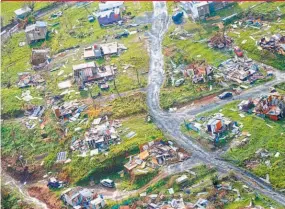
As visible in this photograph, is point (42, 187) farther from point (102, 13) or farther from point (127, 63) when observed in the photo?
point (102, 13)

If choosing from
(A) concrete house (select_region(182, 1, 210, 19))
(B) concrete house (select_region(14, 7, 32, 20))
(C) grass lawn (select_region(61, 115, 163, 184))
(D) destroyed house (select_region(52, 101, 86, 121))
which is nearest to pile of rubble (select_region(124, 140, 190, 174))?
(C) grass lawn (select_region(61, 115, 163, 184))

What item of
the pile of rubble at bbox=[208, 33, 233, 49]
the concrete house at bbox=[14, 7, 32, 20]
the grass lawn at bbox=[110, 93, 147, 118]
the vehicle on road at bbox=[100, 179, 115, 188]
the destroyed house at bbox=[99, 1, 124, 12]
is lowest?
the vehicle on road at bbox=[100, 179, 115, 188]

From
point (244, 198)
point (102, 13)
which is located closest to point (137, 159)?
→ point (244, 198)

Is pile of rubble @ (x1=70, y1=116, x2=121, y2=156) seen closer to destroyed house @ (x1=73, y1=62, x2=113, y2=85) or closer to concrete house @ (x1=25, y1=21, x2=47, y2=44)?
destroyed house @ (x1=73, y1=62, x2=113, y2=85)

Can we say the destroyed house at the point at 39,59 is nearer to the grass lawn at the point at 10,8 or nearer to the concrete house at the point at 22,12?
the concrete house at the point at 22,12

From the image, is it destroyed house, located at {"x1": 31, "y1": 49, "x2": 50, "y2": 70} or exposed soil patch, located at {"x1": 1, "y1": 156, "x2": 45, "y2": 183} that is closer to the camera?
exposed soil patch, located at {"x1": 1, "y1": 156, "x2": 45, "y2": 183}

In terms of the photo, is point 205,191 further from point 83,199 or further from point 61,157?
point 61,157
